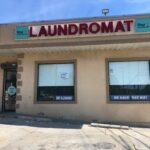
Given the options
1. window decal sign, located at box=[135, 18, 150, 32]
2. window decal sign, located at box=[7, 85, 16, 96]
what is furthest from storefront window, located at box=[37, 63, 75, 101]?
window decal sign, located at box=[135, 18, 150, 32]

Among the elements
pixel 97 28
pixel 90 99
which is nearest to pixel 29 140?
pixel 90 99

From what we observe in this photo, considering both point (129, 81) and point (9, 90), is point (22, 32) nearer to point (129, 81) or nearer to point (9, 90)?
point (9, 90)

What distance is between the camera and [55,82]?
17188 mm

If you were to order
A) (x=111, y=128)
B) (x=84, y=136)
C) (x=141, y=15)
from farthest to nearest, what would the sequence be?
1. (x=141, y=15)
2. (x=111, y=128)
3. (x=84, y=136)

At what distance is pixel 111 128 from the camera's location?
14609 mm

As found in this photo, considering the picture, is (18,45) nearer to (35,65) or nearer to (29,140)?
(35,65)

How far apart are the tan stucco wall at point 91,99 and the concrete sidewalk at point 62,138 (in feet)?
4.93

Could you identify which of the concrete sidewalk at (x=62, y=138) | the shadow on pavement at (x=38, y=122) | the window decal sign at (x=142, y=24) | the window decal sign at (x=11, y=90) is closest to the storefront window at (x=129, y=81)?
the window decal sign at (x=142, y=24)

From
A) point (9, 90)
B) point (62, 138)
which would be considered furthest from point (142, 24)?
point (9, 90)

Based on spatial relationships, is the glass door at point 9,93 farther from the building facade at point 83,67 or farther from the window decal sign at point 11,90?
the building facade at point 83,67

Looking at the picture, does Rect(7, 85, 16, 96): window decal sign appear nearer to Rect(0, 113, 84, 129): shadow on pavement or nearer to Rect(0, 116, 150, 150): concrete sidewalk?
Rect(0, 113, 84, 129): shadow on pavement

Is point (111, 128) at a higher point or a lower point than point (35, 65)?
lower

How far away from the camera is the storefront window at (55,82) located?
16906 mm

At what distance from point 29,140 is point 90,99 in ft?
20.5
